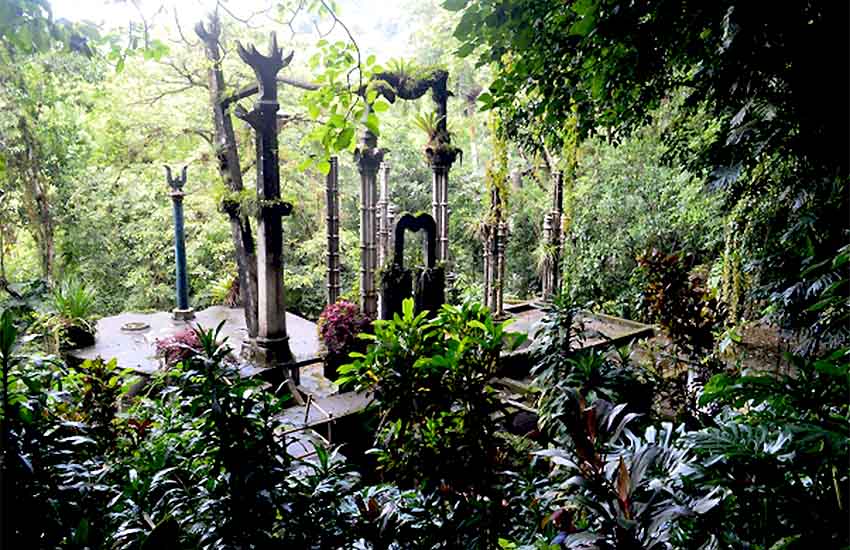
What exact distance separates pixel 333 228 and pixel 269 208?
0.94 meters

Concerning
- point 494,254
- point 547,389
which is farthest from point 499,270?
point 547,389

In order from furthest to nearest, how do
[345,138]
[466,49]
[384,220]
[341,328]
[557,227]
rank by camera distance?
[557,227] → [384,220] → [341,328] → [466,49] → [345,138]

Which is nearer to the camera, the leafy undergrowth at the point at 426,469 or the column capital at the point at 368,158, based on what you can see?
the leafy undergrowth at the point at 426,469

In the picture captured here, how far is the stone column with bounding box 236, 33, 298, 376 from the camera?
4457mm

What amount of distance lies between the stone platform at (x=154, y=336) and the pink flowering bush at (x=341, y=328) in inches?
9.7

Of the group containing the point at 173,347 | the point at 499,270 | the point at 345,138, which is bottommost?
the point at 173,347

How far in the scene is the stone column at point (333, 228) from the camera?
17.0ft

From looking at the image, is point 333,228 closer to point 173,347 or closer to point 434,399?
point 173,347

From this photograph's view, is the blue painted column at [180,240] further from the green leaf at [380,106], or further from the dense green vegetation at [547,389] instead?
the green leaf at [380,106]

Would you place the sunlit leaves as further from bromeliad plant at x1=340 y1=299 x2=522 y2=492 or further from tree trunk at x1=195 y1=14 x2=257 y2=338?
tree trunk at x1=195 y1=14 x2=257 y2=338

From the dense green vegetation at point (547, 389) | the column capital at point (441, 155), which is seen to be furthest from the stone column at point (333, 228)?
the dense green vegetation at point (547, 389)

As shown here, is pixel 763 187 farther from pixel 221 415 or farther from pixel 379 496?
pixel 221 415

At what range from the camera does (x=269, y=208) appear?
A: 4.50 metres

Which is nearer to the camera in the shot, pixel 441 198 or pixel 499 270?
pixel 441 198
